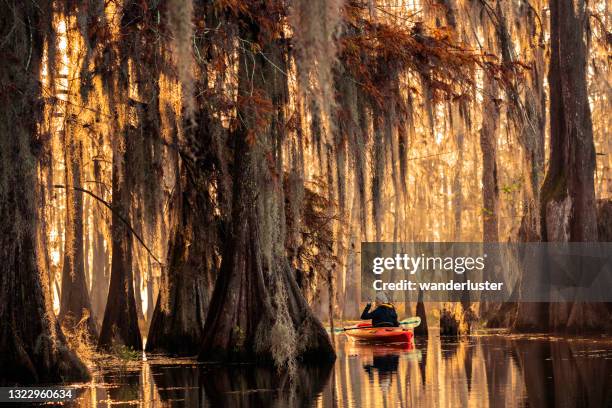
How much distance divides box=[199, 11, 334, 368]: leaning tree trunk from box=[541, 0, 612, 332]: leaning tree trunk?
9.89m

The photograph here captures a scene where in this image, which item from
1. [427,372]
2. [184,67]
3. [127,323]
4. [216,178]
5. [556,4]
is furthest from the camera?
[556,4]

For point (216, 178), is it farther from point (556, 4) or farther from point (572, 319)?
point (556, 4)

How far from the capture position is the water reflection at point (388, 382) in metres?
11.1

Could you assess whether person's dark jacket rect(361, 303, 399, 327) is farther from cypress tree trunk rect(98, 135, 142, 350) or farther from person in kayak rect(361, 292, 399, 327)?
cypress tree trunk rect(98, 135, 142, 350)

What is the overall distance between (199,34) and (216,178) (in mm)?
4568

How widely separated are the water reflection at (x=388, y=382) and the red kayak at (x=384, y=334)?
495cm

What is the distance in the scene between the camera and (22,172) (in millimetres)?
12875

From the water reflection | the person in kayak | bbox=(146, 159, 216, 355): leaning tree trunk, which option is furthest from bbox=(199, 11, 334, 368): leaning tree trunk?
the person in kayak

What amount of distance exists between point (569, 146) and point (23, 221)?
50.9 feet

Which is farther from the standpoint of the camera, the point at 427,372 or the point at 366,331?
the point at 366,331

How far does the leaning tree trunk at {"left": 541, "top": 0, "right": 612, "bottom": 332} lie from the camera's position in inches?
1000

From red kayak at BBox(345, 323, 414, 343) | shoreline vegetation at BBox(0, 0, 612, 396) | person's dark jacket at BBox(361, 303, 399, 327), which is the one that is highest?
shoreline vegetation at BBox(0, 0, 612, 396)

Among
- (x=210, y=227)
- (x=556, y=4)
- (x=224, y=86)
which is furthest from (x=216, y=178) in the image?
(x=556, y=4)

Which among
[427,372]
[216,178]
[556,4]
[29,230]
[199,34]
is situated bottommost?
[427,372]
